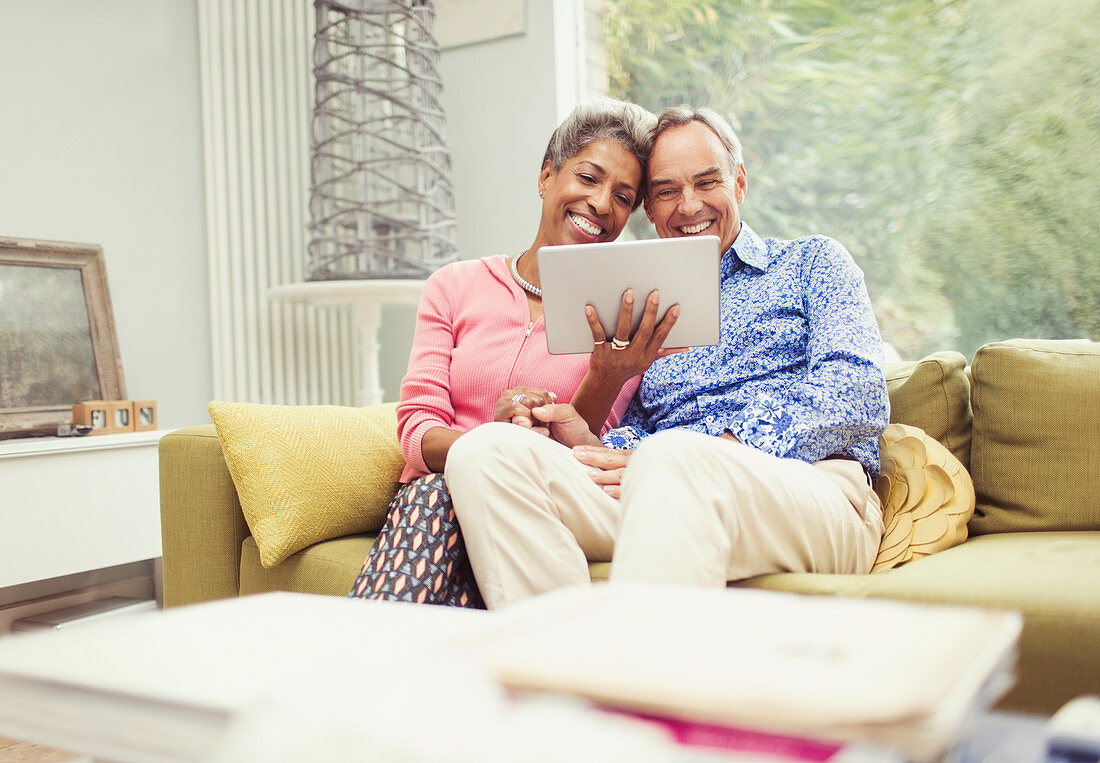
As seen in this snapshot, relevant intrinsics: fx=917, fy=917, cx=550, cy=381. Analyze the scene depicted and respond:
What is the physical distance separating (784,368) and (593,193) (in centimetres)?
51

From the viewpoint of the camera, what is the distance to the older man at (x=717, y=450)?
1.07 metres

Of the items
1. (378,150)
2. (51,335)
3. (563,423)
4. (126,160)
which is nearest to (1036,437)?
(563,423)

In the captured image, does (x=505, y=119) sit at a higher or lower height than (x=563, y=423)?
higher

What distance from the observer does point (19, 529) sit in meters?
2.12

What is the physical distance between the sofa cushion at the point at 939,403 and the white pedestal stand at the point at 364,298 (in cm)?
148

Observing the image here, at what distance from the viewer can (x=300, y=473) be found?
1568mm

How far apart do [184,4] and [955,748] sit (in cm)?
324

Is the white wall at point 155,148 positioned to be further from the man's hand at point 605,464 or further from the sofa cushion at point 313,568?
the man's hand at point 605,464

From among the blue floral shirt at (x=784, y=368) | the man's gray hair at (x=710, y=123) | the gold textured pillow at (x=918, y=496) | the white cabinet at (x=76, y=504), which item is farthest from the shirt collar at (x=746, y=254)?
the white cabinet at (x=76, y=504)

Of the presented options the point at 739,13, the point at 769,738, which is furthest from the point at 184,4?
the point at 769,738

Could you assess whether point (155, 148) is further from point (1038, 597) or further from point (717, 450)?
point (1038, 597)

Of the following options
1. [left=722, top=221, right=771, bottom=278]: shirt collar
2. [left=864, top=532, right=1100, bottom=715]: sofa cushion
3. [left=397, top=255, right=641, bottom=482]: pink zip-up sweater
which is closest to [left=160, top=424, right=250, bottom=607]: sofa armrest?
[left=397, top=255, right=641, bottom=482]: pink zip-up sweater

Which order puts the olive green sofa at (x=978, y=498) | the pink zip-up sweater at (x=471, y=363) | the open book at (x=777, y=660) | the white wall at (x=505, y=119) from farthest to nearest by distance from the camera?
the white wall at (x=505, y=119)
the pink zip-up sweater at (x=471, y=363)
the olive green sofa at (x=978, y=498)
the open book at (x=777, y=660)

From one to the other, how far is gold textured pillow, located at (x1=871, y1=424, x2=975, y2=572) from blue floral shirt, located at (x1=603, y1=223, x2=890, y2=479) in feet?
0.19
